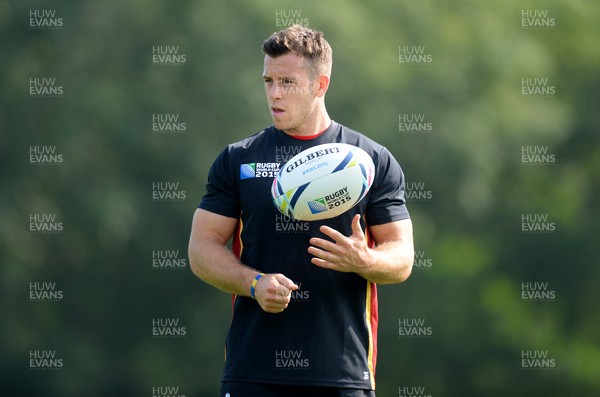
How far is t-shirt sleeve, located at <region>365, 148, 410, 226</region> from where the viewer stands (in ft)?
15.3

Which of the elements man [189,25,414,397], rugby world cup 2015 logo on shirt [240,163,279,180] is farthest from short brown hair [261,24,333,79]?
rugby world cup 2015 logo on shirt [240,163,279,180]

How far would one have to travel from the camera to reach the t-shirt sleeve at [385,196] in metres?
4.67

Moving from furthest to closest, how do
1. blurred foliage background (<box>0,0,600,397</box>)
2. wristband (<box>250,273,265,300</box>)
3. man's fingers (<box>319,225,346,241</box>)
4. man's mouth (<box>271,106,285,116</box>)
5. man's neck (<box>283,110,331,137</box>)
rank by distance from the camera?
blurred foliage background (<box>0,0,600,397</box>)
man's neck (<box>283,110,331,137</box>)
man's mouth (<box>271,106,285,116</box>)
wristband (<box>250,273,265,300</box>)
man's fingers (<box>319,225,346,241</box>)

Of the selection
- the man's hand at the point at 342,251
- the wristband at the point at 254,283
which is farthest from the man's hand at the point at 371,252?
the wristband at the point at 254,283

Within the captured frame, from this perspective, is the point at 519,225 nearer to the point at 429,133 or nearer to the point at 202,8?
the point at 429,133

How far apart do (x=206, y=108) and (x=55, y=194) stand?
9.17 ft

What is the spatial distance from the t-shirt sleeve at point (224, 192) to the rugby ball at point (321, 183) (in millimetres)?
221

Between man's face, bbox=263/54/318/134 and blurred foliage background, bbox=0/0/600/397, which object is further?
blurred foliage background, bbox=0/0/600/397

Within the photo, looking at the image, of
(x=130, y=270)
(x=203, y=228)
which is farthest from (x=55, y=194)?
(x=203, y=228)

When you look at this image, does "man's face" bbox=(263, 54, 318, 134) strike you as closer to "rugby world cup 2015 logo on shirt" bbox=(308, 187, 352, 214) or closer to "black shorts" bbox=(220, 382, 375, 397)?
"rugby world cup 2015 logo on shirt" bbox=(308, 187, 352, 214)

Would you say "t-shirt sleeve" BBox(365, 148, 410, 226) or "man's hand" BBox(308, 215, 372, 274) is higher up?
"t-shirt sleeve" BBox(365, 148, 410, 226)

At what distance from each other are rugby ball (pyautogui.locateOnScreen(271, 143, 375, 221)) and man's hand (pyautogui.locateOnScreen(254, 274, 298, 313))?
333 millimetres

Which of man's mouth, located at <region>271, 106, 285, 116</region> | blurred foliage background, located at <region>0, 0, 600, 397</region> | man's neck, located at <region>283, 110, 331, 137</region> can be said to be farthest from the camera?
blurred foliage background, located at <region>0, 0, 600, 397</region>

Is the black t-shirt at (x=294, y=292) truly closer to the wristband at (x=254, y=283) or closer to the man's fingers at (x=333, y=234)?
the wristband at (x=254, y=283)
